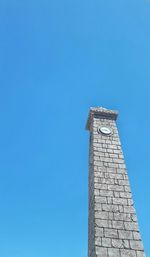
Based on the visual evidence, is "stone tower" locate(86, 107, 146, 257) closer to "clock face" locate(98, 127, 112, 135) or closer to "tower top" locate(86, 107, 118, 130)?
"clock face" locate(98, 127, 112, 135)

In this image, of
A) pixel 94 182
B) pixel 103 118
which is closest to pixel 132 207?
pixel 94 182

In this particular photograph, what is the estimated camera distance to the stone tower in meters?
7.71

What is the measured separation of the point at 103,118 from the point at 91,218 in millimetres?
4335

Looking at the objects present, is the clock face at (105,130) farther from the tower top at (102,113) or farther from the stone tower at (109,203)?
the tower top at (102,113)

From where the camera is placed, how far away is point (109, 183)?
9.23m

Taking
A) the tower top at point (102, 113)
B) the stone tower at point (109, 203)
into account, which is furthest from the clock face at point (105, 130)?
the tower top at point (102, 113)

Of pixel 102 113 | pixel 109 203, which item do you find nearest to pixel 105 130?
pixel 102 113

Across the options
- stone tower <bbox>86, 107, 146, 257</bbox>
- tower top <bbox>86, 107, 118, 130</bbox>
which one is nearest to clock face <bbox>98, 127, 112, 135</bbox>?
stone tower <bbox>86, 107, 146, 257</bbox>

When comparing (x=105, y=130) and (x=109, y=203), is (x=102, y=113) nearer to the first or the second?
(x=105, y=130)

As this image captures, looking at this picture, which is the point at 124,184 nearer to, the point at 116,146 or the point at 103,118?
the point at 116,146

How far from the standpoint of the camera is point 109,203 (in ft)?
28.4

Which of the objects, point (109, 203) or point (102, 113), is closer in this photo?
point (109, 203)

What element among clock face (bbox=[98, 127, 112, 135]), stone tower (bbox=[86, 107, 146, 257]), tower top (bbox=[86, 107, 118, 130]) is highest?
tower top (bbox=[86, 107, 118, 130])

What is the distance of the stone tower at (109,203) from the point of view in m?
7.71
